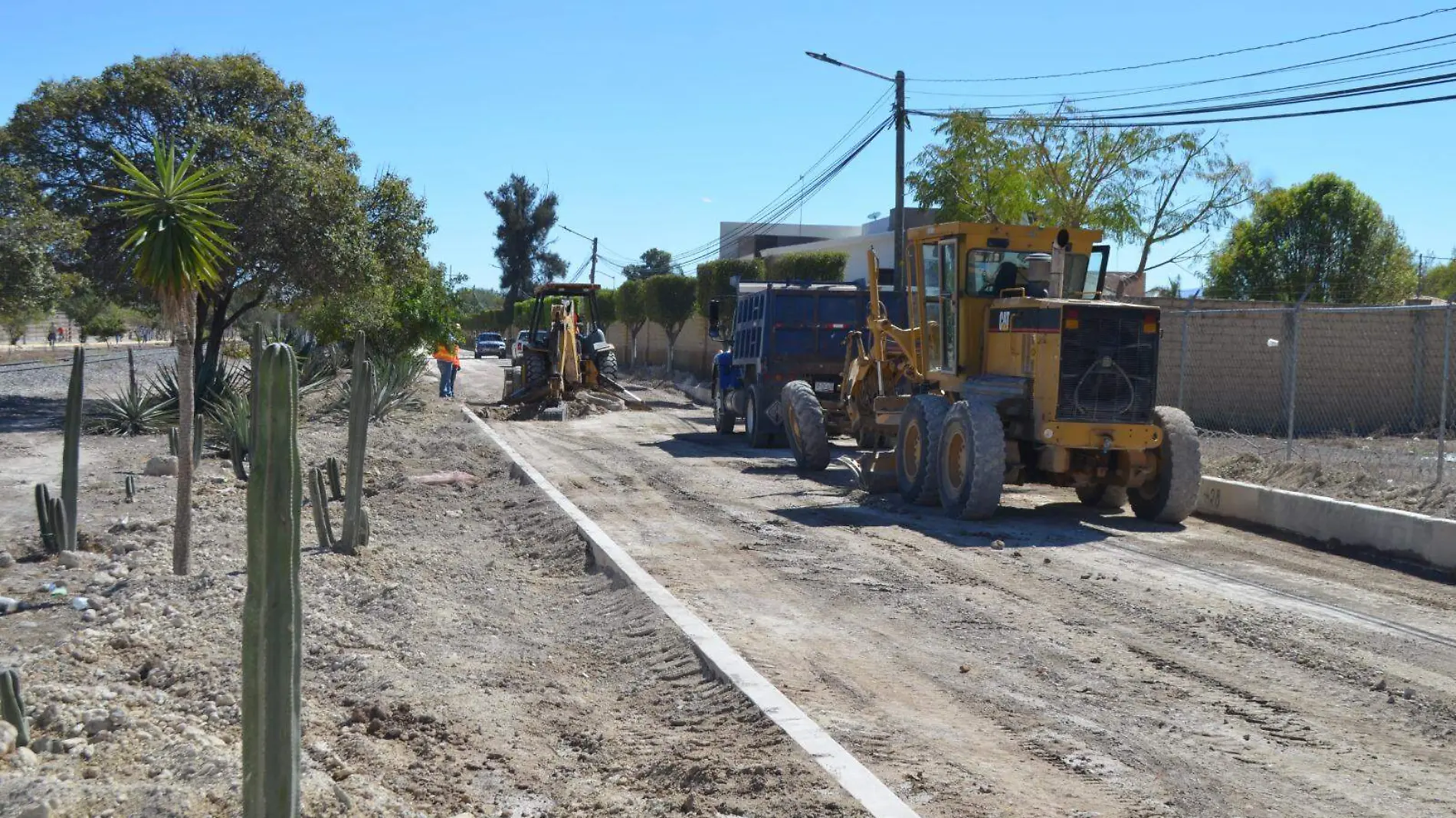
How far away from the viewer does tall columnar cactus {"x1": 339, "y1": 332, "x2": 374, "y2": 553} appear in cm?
875

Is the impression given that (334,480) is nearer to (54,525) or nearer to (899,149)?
(54,525)

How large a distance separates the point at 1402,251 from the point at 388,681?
40.6 metres

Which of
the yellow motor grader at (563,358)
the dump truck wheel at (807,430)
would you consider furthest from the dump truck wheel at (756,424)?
the yellow motor grader at (563,358)

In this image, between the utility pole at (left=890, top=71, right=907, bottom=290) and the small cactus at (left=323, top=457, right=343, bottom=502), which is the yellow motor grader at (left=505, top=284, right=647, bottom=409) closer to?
the utility pole at (left=890, top=71, right=907, bottom=290)

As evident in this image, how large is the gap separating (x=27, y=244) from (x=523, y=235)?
69950 mm

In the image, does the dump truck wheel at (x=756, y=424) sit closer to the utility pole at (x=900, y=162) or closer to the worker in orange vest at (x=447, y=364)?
the utility pole at (x=900, y=162)

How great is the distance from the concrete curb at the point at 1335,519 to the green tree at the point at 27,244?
1595 centimetres

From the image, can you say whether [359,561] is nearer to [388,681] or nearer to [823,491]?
[388,681]

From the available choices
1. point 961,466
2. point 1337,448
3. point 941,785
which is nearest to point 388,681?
point 941,785

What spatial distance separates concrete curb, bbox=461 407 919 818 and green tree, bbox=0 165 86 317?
1206 cm

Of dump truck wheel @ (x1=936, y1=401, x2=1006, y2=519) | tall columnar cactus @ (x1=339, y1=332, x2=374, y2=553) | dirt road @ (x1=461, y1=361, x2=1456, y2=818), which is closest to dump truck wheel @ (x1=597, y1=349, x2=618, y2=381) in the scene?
dirt road @ (x1=461, y1=361, x2=1456, y2=818)

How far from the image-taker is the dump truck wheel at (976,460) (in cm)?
1120

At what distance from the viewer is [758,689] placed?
572 centimetres

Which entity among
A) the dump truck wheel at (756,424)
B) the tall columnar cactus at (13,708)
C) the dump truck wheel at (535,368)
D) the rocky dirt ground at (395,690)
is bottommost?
the rocky dirt ground at (395,690)
